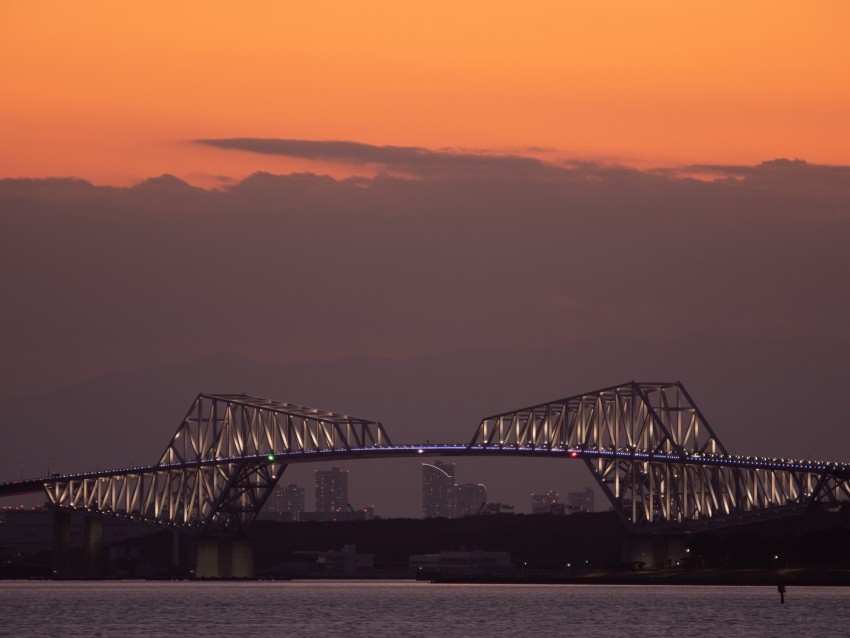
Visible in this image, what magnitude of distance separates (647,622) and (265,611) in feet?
109

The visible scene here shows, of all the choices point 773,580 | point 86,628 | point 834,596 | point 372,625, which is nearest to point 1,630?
point 86,628

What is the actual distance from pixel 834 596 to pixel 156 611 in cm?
5555

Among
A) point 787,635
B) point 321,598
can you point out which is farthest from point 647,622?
point 321,598

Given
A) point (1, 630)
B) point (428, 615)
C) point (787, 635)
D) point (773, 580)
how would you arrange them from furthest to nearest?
point (773, 580) < point (428, 615) < point (1, 630) < point (787, 635)

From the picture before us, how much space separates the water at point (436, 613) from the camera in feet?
377

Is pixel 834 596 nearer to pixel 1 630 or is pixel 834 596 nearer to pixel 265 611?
pixel 265 611

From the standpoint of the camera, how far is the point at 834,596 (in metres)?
159

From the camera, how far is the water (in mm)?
114938

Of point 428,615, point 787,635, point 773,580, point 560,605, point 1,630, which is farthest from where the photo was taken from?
point 773,580

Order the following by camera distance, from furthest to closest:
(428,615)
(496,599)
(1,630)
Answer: (496,599) → (428,615) → (1,630)

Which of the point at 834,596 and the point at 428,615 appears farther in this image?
the point at 834,596

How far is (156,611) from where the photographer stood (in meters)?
144

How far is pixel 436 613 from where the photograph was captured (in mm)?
140000

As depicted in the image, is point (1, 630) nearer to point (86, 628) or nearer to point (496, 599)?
point (86, 628)
